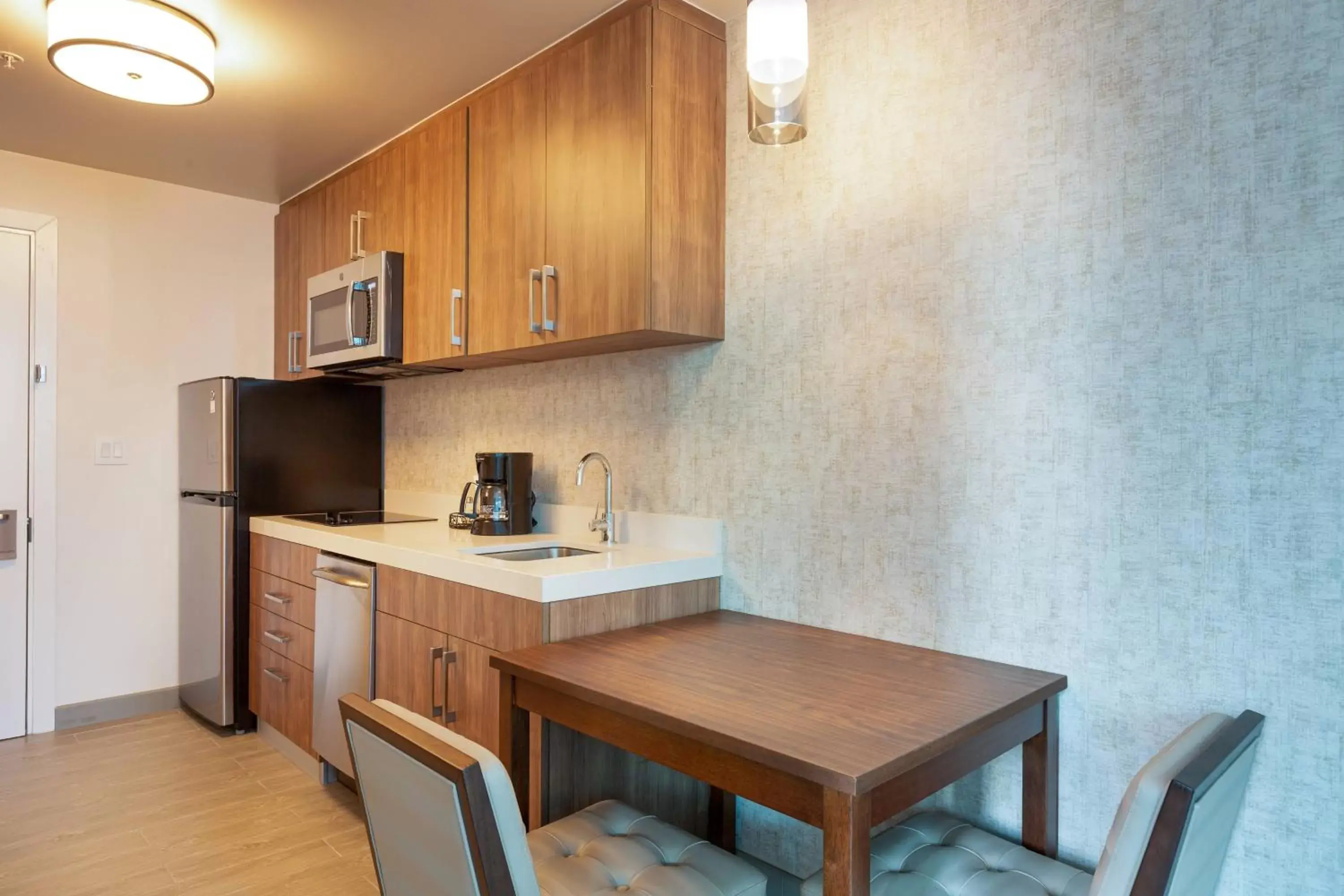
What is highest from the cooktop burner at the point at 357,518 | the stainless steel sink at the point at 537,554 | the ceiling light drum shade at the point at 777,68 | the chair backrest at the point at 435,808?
the ceiling light drum shade at the point at 777,68

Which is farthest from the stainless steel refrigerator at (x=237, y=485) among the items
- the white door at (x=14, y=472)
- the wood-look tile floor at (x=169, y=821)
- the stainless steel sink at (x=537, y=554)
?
the stainless steel sink at (x=537, y=554)

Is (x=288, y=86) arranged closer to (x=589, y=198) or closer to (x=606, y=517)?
(x=589, y=198)

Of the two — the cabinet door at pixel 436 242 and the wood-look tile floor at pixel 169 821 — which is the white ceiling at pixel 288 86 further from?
the wood-look tile floor at pixel 169 821

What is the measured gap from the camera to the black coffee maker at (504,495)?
8.91 feet

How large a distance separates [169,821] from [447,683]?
1.19 m

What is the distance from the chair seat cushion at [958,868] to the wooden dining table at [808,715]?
14 centimetres

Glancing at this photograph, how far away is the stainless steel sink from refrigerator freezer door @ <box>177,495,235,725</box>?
154cm

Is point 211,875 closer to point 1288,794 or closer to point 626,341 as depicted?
point 626,341

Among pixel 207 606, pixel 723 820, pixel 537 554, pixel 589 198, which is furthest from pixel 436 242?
pixel 723 820

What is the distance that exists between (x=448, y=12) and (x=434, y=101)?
23.9 inches

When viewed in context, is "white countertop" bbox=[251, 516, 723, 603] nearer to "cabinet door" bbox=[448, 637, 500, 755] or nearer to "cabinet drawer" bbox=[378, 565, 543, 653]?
"cabinet drawer" bbox=[378, 565, 543, 653]

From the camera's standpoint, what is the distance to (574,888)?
54.4 inches

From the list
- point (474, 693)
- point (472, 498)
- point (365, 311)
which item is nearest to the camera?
point (474, 693)

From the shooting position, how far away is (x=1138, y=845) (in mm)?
972
